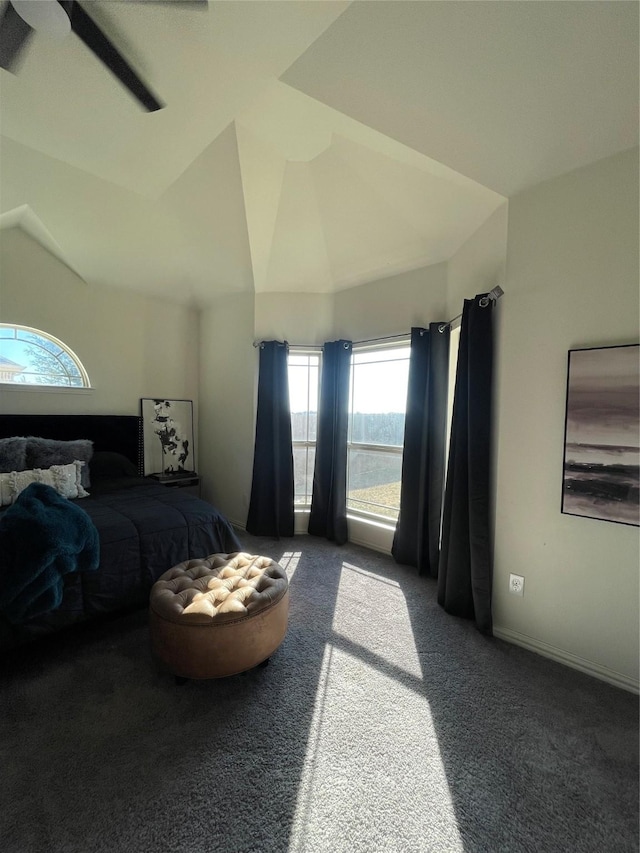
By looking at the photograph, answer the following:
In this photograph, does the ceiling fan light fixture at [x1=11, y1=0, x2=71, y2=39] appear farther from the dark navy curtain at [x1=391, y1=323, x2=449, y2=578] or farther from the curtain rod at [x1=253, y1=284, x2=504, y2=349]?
the dark navy curtain at [x1=391, y1=323, x2=449, y2=578]

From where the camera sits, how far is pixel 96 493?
2.83 metres

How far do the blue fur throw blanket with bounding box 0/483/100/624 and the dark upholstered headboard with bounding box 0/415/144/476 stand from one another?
1.76 metres

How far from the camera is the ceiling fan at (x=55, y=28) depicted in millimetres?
1207

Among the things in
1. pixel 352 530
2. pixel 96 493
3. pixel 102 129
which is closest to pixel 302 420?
pixel 352 530

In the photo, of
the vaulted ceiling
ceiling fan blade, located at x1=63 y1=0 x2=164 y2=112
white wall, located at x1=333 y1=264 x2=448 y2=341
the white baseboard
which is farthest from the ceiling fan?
the white baseboard

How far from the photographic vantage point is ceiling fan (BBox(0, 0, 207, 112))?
1207 millimetres

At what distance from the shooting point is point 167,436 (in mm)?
4047

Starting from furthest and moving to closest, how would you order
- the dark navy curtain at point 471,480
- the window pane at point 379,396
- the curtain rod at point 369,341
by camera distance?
the window pane at point 379,396 → the curtain rod at point 369,341 → the dark navy curtain at point 471,480

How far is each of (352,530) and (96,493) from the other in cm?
233

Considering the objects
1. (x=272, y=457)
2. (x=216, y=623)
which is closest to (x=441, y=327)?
(x=272, y=457)

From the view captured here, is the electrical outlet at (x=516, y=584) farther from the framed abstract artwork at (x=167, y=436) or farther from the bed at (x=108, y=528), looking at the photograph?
the framed abstract artwork at (x=167, y=436)

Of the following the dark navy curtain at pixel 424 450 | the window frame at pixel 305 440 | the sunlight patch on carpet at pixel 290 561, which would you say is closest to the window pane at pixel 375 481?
the dark navy curtain at pixel 424 450

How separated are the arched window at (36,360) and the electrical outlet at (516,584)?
4.10 metres

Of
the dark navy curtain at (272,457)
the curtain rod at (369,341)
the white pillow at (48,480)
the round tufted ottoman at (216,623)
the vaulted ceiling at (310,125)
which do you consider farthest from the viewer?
the dark navy curtain at (272,457)
